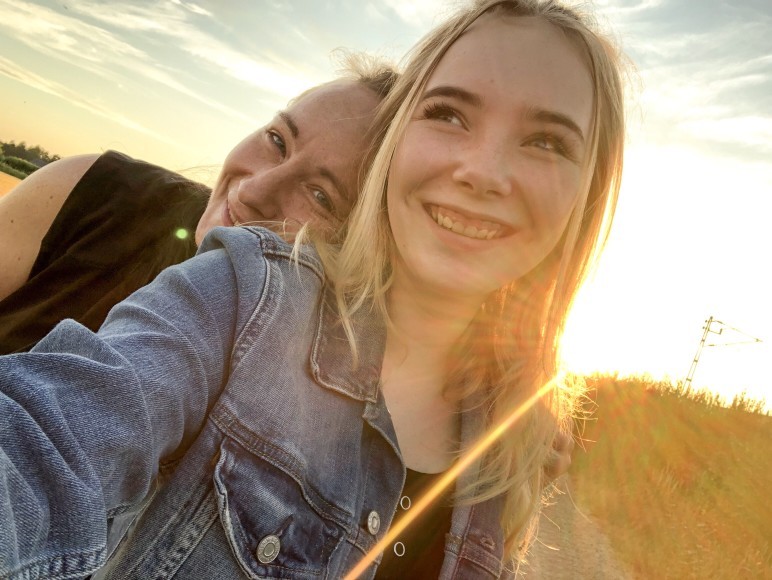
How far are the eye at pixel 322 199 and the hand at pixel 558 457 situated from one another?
166cm

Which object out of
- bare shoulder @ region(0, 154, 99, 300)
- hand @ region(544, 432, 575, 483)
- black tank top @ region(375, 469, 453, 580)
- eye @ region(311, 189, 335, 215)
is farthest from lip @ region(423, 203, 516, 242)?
bare shoulder @ region(0, 154, 99, 300)

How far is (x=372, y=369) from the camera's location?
174cm

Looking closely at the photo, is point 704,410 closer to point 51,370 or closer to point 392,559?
point 392,559

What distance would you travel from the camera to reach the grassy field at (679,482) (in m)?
5.27

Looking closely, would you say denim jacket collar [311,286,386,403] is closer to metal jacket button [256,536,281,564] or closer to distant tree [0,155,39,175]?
metal jacket button [256,536,281,564]

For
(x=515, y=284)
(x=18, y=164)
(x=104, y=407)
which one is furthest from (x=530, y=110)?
(x=18, y=164)

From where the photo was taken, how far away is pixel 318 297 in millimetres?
1614

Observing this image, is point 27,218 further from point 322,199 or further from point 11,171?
point 11,171

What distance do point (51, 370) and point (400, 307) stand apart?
1.29 metres

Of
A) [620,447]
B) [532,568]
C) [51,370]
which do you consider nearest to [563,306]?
[51,370]

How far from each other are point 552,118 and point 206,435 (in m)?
1.49

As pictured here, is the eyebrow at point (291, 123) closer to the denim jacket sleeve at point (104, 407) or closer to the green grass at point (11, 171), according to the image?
the denim jacket sleeve at point (104, 407)

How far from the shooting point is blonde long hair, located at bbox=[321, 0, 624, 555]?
1.95 metres

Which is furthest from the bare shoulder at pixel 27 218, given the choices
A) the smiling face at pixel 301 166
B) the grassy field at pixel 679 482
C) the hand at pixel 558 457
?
the grassy field at pixel 679 482
